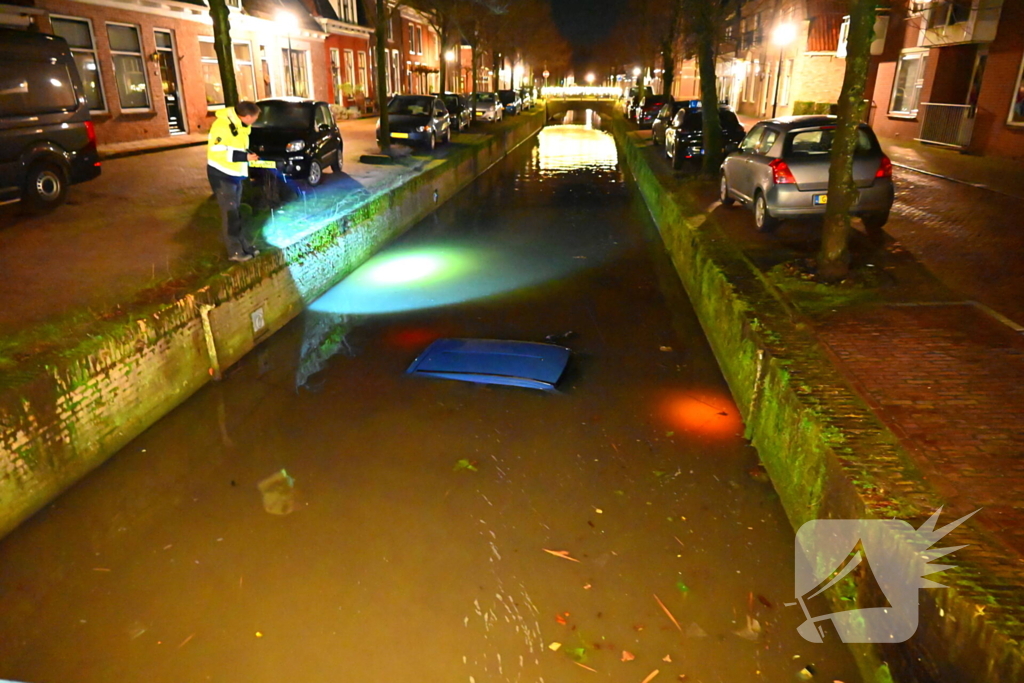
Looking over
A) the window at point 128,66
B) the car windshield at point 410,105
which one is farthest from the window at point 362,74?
the window at point 128,66

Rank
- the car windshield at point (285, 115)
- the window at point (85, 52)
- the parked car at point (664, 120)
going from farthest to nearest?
1. the parked car at point (664, 120)
2. the window at point (85, 52)
3. the car windshield at point (285, 115)

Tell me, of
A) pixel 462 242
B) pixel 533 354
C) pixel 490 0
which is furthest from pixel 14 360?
pixel 490 0

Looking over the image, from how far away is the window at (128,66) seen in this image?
1838cm

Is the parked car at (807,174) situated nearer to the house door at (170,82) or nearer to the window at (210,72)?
the house door at (170,82)

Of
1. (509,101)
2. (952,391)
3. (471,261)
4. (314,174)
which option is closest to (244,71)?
(314,174)

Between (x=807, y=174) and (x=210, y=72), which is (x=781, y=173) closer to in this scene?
(x=807, y=174)

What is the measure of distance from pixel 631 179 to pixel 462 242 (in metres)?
9.61

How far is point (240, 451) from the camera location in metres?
5.93

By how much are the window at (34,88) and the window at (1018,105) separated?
67.7 feet

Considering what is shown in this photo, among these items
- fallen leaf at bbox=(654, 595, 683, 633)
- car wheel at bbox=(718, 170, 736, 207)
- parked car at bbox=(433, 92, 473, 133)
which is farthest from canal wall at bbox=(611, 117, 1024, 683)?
parked car at bbox=(433, 92, 473, 133)

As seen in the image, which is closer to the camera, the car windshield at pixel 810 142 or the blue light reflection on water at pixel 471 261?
the car windshield at pixel 810 142

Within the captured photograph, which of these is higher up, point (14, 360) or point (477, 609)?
point (14, 360)

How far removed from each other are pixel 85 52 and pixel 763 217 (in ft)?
57.0

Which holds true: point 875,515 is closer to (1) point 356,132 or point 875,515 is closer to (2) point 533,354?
(2) point 533,354
